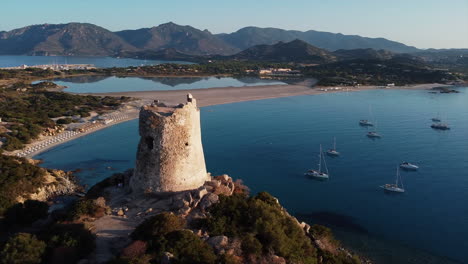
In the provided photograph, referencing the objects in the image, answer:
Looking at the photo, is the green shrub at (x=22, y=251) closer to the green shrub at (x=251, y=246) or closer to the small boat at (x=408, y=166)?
the green shrub at (x=251, y=246)

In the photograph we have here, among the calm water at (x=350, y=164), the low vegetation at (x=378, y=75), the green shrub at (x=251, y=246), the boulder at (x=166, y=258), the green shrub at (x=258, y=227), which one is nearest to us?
the boulder at (x=166, y=258)

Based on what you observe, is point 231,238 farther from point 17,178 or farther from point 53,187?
point 53,187

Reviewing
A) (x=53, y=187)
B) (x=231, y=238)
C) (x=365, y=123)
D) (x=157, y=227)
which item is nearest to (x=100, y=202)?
(x=157, y=227)

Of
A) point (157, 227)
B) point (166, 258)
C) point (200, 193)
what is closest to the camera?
point (166, 258)

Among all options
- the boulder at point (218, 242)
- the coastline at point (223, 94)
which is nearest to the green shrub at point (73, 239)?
the boulder at point (218, 242)

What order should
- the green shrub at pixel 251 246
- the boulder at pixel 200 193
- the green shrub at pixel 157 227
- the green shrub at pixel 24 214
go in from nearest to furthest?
the green shrub at pixel 157 227 → the green shrub at pixel 251 246 → the boulder at pixel 200 193 → the green shrub at pixel 24 214

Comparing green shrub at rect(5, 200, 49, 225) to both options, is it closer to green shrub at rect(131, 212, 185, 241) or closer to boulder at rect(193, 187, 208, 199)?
green shrub at rect(131, 212, 185, 241)

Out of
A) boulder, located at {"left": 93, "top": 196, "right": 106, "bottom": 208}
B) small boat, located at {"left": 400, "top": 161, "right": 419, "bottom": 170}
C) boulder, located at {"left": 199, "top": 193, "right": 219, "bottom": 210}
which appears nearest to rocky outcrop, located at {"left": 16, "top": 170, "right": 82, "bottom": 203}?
boulder, located at {"left": 93, "top": 196, "right": 106, "bottom": 208}
